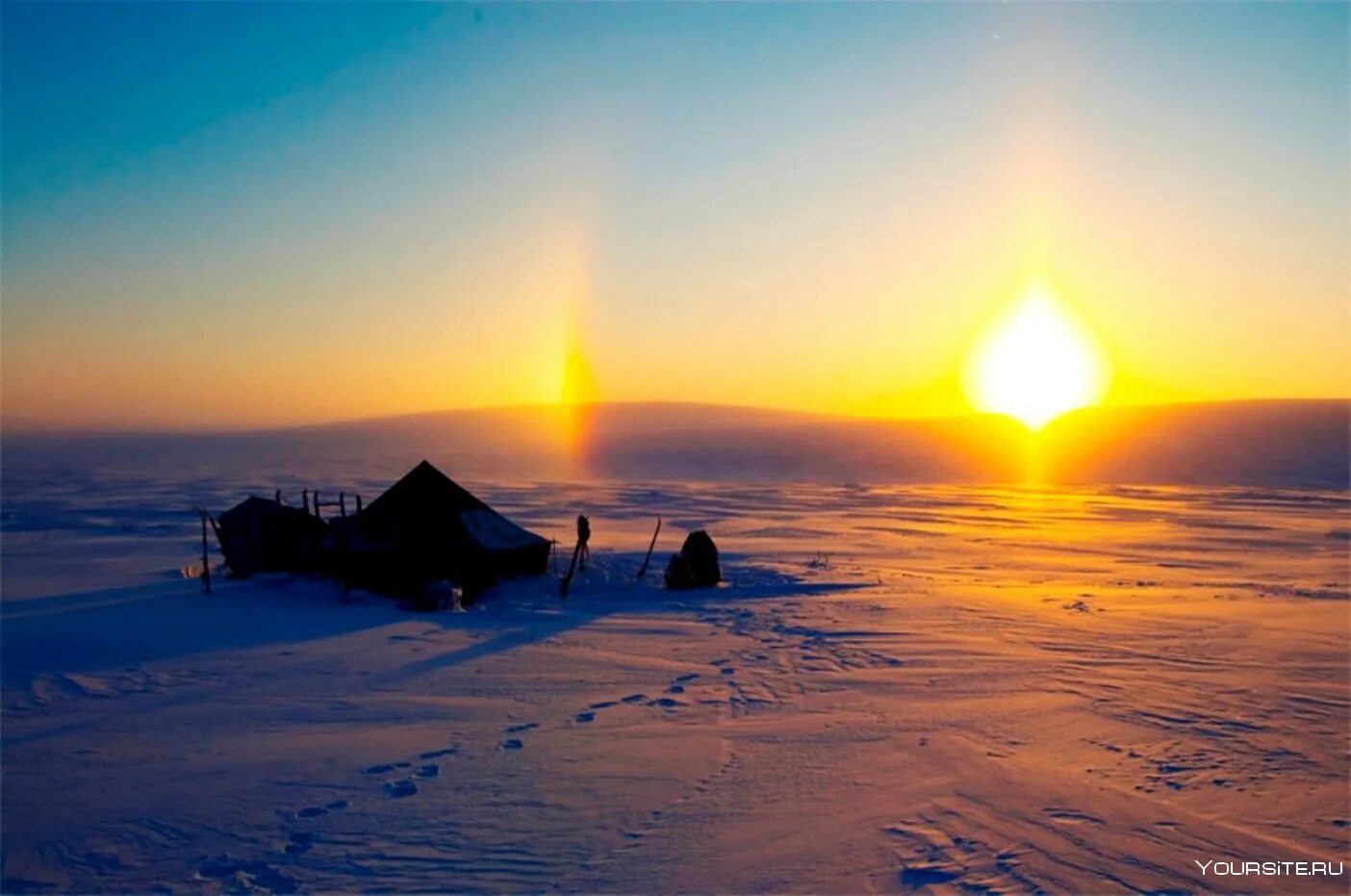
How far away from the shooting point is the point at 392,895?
6.16m

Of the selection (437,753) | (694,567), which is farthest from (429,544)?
(437,753)

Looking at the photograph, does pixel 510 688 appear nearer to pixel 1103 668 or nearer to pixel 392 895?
pixel 392 895

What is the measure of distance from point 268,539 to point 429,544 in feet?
14.1

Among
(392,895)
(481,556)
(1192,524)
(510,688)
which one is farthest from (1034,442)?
(392,895)

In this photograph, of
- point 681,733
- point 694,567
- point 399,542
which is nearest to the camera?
point 681,733

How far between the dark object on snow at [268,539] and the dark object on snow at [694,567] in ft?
23.5

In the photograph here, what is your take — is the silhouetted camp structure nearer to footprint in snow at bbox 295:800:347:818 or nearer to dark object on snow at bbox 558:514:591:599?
dark object on snow at bbox 558:514:591:599

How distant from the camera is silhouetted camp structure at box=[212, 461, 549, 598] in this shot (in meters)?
17.4

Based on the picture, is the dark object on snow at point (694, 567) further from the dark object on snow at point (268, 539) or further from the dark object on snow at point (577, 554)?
the dark object on snow at point (268, 539)

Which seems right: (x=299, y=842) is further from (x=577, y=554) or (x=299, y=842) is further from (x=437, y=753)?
(x=577, y=554)

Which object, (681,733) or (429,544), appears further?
(429,544)

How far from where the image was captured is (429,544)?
57.3 ft

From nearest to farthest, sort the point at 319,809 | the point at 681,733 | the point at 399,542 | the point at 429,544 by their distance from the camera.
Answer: the point at 319,809
the point at 681,733
the point at 429,544
the point at 399,542

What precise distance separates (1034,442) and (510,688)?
68721 mm
